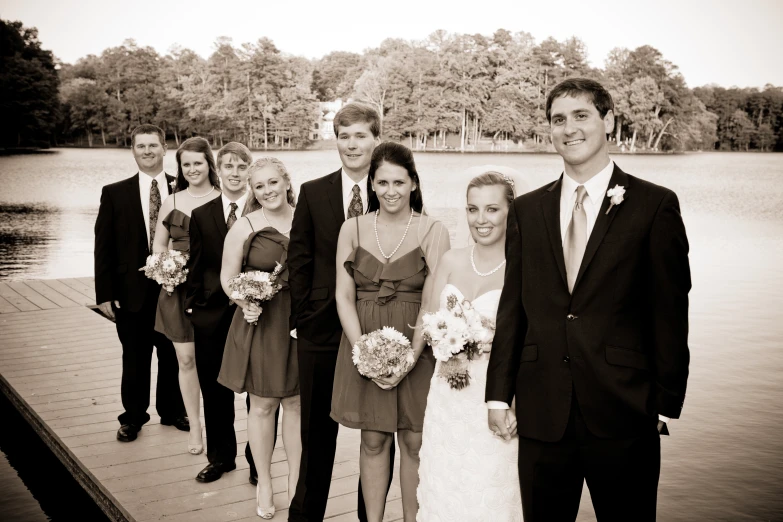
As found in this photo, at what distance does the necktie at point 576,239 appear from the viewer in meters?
2.55

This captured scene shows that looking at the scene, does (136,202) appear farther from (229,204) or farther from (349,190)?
(349,190)

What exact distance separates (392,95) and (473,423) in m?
68.0

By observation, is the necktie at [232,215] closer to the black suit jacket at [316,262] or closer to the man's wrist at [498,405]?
the black suit jacket at [316,262]

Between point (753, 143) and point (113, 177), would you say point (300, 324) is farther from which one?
point (753, 143)

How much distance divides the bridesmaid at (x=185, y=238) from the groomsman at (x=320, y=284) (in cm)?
134

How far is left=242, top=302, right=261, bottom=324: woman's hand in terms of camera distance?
391cm

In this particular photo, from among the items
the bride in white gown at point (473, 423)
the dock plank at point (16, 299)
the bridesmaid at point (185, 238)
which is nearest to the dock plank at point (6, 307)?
the dock plank at point (16, 299)

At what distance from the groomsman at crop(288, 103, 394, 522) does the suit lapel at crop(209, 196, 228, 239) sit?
37.0 inches

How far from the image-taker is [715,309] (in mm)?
13992

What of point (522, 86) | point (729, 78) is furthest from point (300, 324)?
point (729, 78)

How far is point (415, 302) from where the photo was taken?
3439mm

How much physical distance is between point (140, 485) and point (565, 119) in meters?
3.50

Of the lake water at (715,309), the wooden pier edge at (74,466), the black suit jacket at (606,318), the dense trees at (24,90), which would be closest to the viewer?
the black suit jacket at (606,318)

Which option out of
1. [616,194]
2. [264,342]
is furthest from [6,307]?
[616,194]
